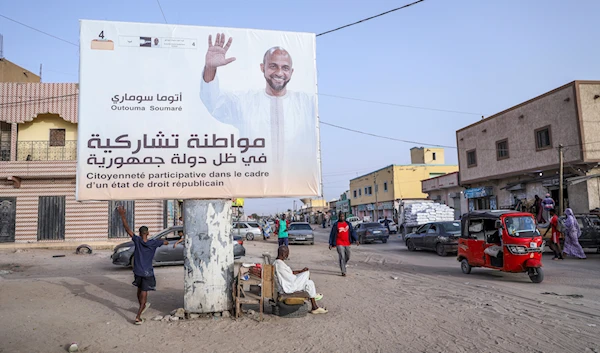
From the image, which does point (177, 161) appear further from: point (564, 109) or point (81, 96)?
point (564, 109)

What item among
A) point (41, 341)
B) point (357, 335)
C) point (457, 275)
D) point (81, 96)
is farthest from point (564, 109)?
point (41, 341)

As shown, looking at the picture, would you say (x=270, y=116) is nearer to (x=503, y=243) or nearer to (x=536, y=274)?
(x=503, y=243)

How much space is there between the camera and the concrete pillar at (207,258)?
268 inches

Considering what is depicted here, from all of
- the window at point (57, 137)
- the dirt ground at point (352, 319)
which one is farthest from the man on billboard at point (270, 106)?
the window at point (57, 137)

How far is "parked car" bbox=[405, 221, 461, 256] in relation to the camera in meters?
16.7

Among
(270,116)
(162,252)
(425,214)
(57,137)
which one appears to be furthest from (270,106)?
(425,214)

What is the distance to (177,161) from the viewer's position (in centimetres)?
726

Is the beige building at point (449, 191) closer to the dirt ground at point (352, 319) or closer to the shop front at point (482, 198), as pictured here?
the shop front at point (482, 198)

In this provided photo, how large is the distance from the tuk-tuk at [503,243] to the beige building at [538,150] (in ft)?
45.7

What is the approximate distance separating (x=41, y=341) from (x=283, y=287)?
11.7 feet

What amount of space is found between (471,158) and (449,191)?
6381 millimetres

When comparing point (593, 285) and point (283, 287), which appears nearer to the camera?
point (283, 287)

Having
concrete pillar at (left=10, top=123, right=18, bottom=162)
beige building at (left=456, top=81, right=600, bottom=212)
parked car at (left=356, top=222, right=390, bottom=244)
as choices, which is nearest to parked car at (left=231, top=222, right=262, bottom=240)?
parked car at (left=356, top=222, right=390, bottom=244)

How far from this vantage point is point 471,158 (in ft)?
108
